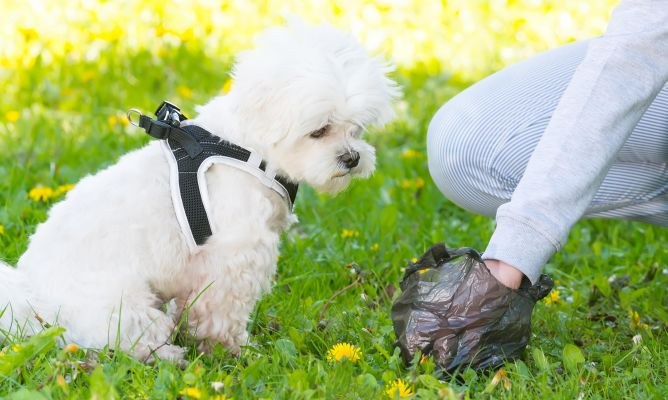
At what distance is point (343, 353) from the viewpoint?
97.6 inches

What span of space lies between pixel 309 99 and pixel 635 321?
1.20 meters

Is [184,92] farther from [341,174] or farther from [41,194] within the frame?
[341,174]

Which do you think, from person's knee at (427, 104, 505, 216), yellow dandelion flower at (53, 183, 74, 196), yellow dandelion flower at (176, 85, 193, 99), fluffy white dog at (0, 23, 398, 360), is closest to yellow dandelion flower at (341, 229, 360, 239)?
person's knee at (427, 104, 505, 216)

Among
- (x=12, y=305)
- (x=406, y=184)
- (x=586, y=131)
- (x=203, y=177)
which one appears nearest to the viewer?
(x=586, y=131)

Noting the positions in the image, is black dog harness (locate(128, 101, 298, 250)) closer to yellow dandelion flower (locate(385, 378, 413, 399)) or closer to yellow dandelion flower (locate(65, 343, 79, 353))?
yellow dandelion flower (locate(65, 343, 79, 353))

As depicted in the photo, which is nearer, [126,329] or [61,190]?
[126,329]

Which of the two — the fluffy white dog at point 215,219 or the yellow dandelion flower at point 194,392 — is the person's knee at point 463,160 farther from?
the yellow dandelion flower at point 194,392

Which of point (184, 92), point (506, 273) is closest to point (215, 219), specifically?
point (506, 273)

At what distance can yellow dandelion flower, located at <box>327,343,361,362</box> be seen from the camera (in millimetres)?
2469

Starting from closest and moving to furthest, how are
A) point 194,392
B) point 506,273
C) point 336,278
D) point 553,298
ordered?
point 194,392 → point 506,273 → point 553,298 → point 336,278

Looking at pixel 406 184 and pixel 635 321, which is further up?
pixel 406 184

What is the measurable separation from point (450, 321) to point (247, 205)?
0.63m

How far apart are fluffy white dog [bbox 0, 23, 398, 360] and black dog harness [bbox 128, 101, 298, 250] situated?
2 centimetres

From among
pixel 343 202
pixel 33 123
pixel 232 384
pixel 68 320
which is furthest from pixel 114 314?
pixel 33 123
